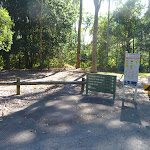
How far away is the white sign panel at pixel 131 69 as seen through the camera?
7.47m

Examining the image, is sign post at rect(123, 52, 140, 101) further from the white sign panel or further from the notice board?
the notice board

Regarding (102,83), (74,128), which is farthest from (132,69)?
(74,128)

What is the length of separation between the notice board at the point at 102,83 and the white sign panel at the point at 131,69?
635 mm

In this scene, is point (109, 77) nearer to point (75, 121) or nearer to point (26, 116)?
point (75, 121)

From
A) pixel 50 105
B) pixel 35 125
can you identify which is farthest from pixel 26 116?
pixel 50 105

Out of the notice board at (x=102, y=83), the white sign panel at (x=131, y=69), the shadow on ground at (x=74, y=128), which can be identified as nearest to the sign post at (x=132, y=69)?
the white sign panel at (x=131, y=69)

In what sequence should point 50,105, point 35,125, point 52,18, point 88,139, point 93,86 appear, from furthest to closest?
1. point 52,18
2. point 93,86
3. point 50,105
4. point 35,125
5. point 88,139

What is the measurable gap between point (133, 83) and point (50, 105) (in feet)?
12.3

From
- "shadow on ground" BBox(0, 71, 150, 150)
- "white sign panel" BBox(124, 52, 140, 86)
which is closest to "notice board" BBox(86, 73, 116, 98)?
"white sign panel" BBox(124, 52, 140, 86)

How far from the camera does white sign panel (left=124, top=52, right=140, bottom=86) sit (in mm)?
7473

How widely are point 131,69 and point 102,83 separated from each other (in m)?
1.46

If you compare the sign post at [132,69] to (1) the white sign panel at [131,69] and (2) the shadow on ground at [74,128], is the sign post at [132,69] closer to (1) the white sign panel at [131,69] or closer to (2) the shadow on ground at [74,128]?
(1) the white sign panel at [131,69]

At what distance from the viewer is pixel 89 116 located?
217 inches

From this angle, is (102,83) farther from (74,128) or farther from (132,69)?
(74,128)
